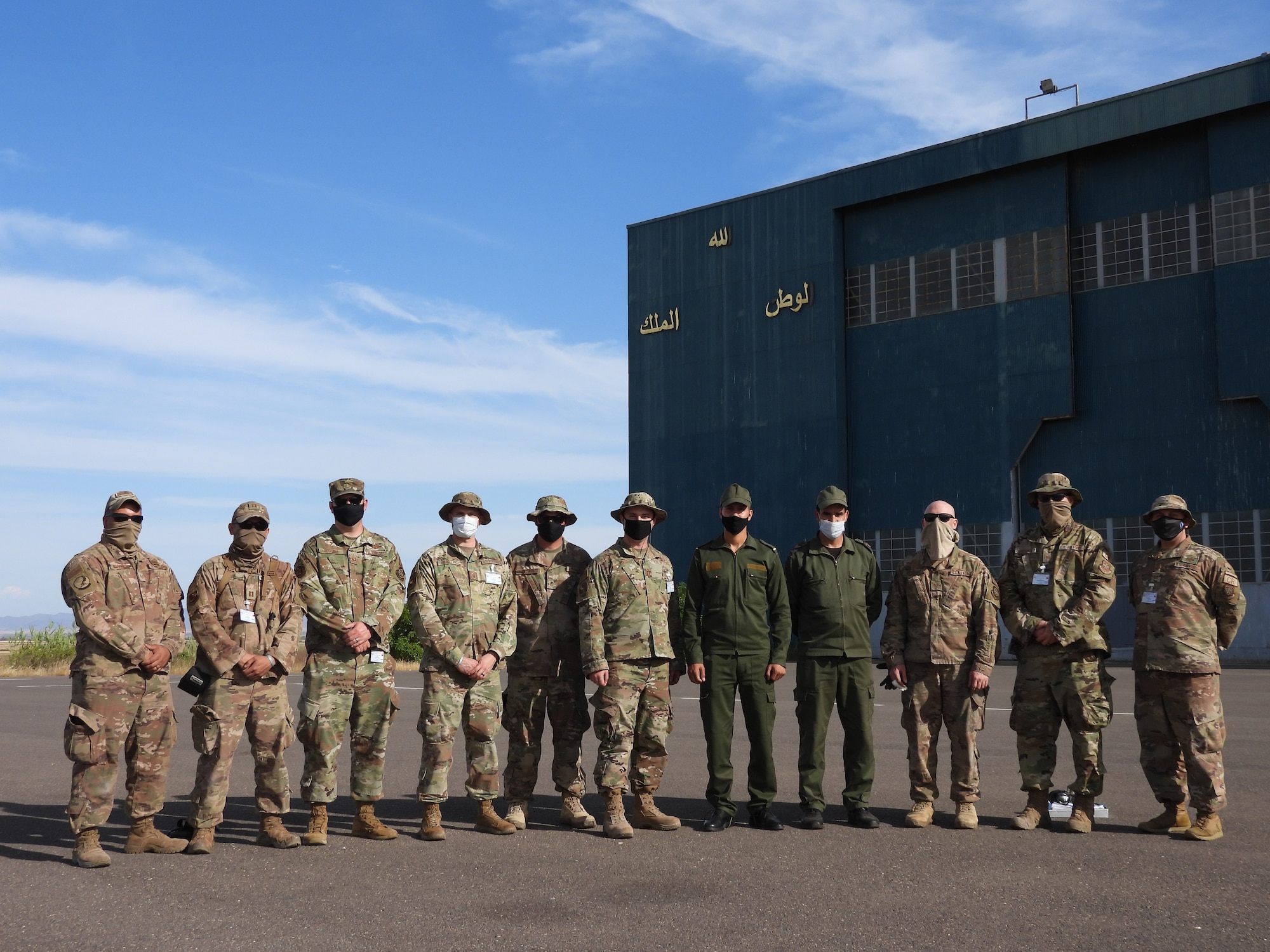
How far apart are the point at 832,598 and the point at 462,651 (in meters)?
2.58

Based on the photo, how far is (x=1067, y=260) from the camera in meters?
31.6

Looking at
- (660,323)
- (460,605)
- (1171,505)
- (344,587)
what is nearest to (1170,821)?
(1171,505)

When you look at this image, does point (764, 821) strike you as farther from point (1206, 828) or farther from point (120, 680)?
point (120, 680)

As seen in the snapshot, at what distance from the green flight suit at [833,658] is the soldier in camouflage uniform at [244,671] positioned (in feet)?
11.1

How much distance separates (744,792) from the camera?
9.64m

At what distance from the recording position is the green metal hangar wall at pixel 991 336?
2927cm

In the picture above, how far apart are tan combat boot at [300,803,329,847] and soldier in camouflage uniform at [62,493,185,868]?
733mm

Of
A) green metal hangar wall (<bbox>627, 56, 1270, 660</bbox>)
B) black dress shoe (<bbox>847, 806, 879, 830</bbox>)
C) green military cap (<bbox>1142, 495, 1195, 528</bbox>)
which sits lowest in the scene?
black dress shoe (<bbox>847, 806, 879, 830</bbox>)

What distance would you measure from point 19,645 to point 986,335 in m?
26.9

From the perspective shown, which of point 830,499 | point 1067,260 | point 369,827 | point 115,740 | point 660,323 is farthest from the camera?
point 660,323

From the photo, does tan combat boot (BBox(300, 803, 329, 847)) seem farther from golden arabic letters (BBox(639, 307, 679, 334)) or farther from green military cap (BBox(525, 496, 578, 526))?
golden arabic letters (BBox(639, 307, 679, 334))

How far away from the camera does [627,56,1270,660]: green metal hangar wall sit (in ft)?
96.0

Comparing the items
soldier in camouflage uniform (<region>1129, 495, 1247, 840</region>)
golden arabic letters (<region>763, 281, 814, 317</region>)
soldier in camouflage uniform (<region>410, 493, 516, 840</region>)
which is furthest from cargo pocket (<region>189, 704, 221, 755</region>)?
golden arabic letters (<region>763, 281, 814, 317</region>)

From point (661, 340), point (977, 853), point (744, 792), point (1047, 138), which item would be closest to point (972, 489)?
point (1047, 138)
